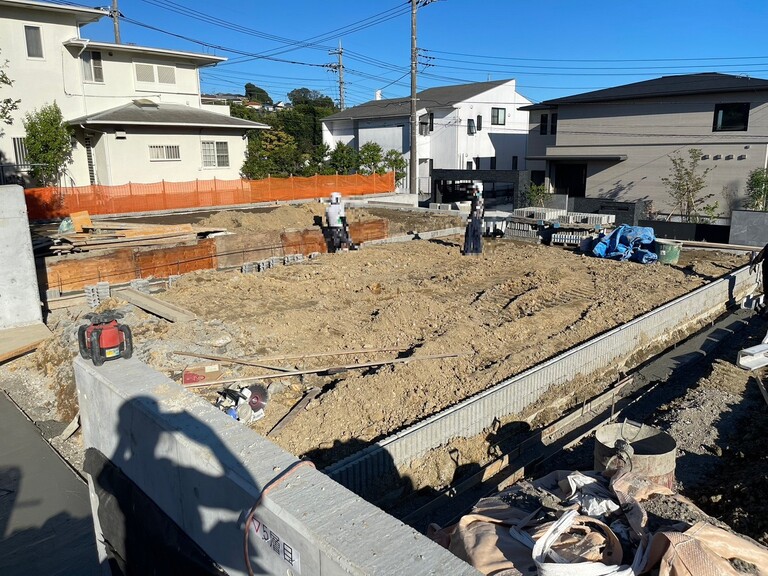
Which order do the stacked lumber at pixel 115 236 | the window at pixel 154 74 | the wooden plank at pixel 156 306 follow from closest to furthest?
the wooden plank at pixel 156 306 < the stacked lumber at pixel 115 236 < the window at pixel 154 74

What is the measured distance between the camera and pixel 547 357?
9.80m

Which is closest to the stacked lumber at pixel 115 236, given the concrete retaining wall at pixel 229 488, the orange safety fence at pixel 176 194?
the orange safety fence at pixel 176 194

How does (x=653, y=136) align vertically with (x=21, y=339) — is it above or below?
above

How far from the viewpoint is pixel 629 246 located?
17.8m

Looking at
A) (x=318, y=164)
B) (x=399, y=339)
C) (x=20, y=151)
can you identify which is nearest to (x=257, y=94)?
(x=318, y=164)

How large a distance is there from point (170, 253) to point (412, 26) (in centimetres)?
2001

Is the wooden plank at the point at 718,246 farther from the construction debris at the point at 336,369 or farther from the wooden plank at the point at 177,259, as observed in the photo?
the wooden plank at the point at 177,259

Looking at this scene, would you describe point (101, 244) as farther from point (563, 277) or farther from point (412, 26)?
point (412, 26)

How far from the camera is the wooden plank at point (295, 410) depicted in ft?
24.3

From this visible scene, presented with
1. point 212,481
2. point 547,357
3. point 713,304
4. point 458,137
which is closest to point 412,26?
point 458,137

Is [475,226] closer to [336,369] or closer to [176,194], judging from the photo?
[336,369]

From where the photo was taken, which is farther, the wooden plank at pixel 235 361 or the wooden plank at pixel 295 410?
the wooden plank at pixel 235 361

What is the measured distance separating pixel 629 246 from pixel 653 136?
13.5 m

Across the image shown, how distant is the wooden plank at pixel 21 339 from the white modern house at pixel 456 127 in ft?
104
